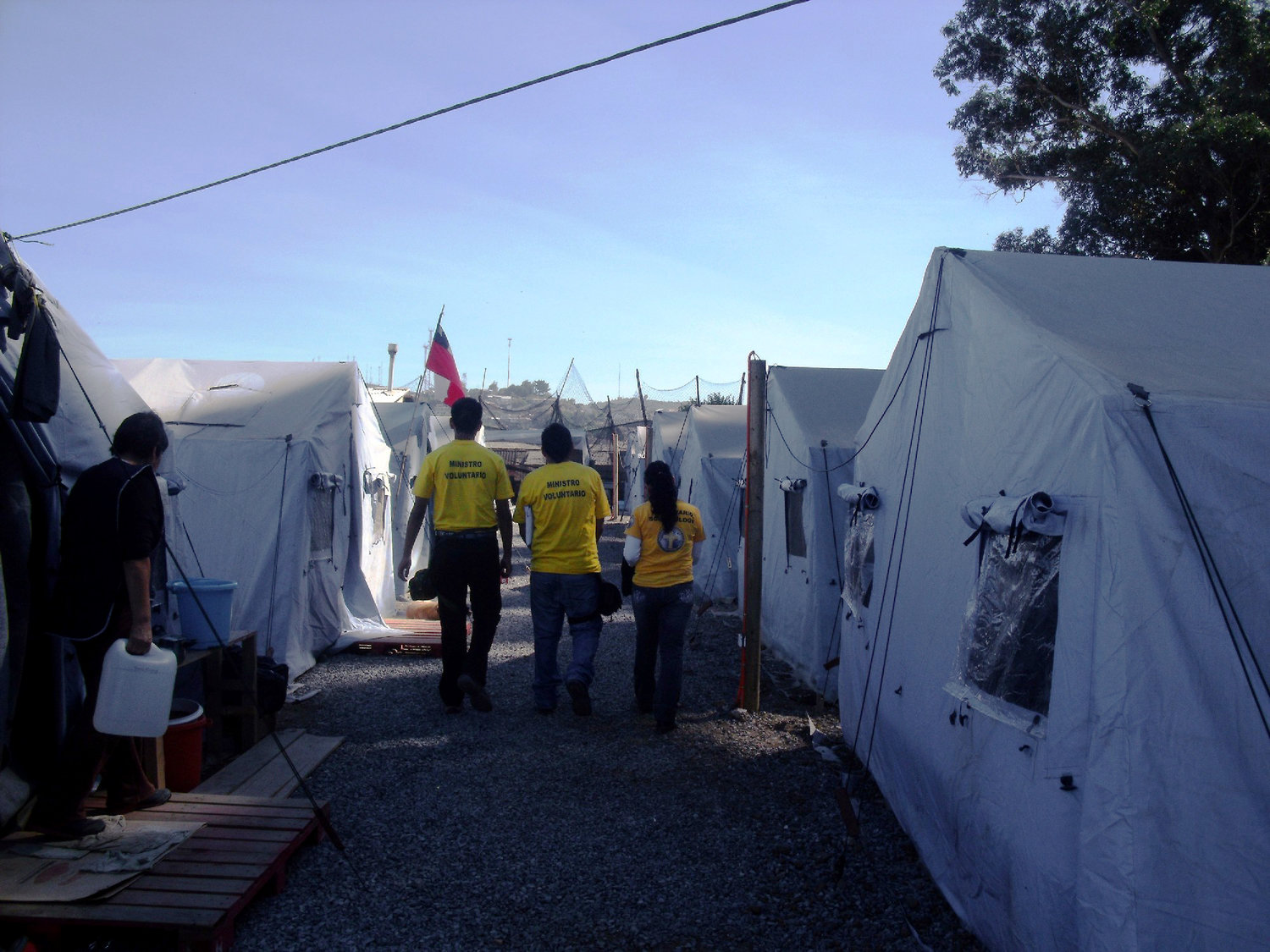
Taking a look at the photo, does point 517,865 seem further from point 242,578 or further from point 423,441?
point 423,441

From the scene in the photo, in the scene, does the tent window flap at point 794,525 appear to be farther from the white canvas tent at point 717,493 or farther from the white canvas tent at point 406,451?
the white canvas tent at point 406,451

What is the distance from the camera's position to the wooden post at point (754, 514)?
654 cm

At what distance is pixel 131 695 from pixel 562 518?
3.12m

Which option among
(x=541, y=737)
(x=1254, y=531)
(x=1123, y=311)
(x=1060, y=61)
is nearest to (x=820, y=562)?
(x=541, y=737)

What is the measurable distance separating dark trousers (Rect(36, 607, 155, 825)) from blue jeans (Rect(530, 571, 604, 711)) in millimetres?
2797

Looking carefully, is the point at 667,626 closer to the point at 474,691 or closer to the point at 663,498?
the point at 663,498

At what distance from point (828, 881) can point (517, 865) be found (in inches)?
55.9

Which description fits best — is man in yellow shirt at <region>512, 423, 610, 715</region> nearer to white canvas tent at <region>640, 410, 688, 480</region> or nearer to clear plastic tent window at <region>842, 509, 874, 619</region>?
clear plastic tent window at <region>842, 509, 874, 619</region>

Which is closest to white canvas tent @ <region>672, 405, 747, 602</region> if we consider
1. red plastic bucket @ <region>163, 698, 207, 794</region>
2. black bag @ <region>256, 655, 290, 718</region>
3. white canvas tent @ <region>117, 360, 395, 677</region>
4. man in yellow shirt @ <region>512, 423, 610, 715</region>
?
white canvas tent @ <region>117, 360, 395, 677</region>

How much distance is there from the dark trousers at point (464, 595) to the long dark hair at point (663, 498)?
1135 mm

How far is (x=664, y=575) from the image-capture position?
6027 millimetres

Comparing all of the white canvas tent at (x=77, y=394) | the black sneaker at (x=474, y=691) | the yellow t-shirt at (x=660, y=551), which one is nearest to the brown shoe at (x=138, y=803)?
the white canvas tent at (x=77, y=394)

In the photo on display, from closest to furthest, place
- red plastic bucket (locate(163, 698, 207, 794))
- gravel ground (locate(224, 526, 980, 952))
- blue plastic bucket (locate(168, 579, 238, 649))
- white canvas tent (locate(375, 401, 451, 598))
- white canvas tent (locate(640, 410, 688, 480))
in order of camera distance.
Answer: gravel ground (locate(224, 526, 980, 952)), red plastic bucket (locate(163, 698, 207, 794)), blue plastic bucket (locate(168, 579, 238, 649)), white canvas tent (locate(375, 401, 451, 598)), white canvas tent (locate(640, 410, 688, 480))

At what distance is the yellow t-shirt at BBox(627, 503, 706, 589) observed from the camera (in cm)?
602
